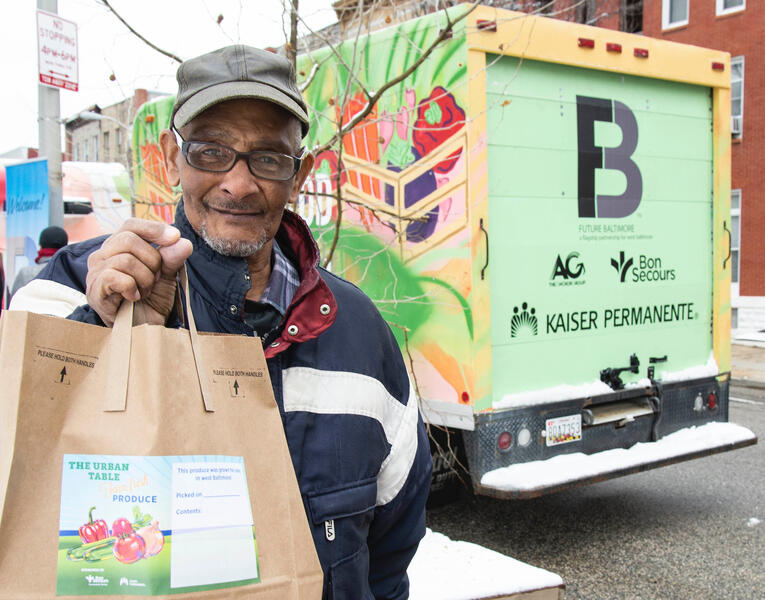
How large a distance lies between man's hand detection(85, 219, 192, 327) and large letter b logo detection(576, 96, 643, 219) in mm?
3917

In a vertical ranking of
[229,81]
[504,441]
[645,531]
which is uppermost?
[229,81]

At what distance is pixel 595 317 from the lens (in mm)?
5023

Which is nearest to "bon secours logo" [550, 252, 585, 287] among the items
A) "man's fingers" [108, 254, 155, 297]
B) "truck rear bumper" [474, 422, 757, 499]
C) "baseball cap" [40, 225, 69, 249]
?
"truck rear bumper" [474, 422, 757, 499]

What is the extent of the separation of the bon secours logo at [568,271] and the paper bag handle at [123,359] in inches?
148

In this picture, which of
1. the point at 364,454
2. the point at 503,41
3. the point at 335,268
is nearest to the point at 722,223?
the point at 503,41

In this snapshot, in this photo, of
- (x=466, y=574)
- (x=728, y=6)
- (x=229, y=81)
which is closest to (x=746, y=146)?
(x=728, y=6)

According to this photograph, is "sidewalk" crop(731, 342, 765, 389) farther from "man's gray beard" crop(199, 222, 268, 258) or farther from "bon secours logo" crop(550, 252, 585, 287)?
"man's gray beard" crop(199, 222, 268, 258)

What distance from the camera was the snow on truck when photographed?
4445mm

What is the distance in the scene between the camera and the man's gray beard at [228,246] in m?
1.62

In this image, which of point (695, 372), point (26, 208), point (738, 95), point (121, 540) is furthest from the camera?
point (738, 95)

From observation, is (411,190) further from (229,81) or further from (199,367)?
(199,367)

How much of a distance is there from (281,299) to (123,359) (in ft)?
1.75

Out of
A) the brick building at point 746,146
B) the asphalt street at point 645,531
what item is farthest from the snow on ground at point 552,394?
the brick building at point 746,146

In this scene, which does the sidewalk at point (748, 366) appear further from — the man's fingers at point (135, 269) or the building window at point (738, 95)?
the man's fingers at point (135, 269)
